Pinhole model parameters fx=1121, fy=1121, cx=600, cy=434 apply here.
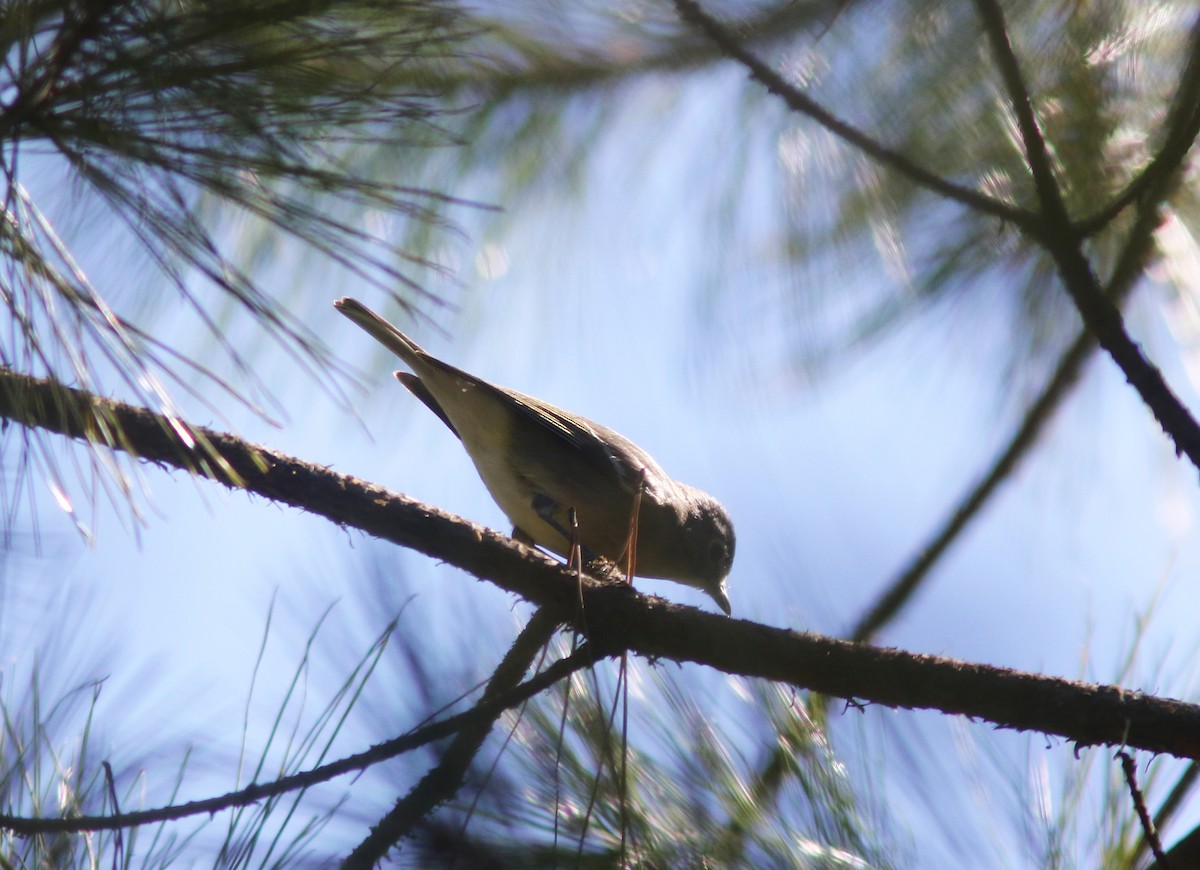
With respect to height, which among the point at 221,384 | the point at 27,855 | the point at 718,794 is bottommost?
the point at 27,855

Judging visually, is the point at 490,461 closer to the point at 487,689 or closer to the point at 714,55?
the point at 714,55

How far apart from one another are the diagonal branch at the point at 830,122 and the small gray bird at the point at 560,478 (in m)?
2.13

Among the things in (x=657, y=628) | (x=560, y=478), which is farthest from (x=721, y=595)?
(x=657, y=628)

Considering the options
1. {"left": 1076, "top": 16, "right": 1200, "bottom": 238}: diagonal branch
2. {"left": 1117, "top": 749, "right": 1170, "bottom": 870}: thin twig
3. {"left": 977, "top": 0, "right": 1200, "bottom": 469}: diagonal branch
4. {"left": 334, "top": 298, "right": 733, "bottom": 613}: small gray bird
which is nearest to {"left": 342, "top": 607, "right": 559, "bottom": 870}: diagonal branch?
{"left": 1117, "top": 749, "right": 1170, "bottom": 870}: thin twig

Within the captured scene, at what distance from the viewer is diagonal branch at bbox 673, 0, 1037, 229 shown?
2424 mm

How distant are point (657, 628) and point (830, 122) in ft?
3.85

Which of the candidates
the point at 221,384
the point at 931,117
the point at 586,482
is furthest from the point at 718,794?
the point at 586,482

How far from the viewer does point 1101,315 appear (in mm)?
2342

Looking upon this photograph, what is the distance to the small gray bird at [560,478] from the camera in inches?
178

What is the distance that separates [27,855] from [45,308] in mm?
938

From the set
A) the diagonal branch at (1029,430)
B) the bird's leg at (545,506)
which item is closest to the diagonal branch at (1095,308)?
the diagonal branch at (1029,430)

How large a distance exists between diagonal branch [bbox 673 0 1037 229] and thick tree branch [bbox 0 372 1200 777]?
3.23 ft

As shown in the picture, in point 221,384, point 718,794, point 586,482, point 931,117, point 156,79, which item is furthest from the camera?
point 586,482

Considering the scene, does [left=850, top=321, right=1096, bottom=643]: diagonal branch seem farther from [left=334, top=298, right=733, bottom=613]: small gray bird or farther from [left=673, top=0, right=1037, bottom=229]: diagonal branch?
[left=334, top=298, right=733, bottom=613]: small gray bird
